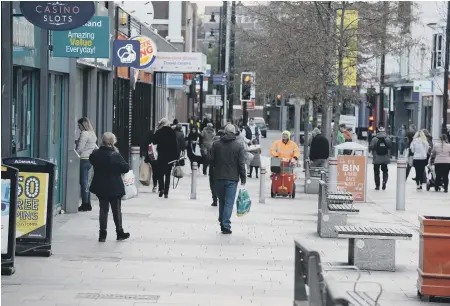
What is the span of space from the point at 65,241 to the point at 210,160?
9.53 feet

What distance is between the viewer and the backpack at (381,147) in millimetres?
27594

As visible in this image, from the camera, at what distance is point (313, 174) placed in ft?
86.8

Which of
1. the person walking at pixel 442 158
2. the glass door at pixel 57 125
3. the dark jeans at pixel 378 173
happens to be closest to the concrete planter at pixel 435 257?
the glass door at pixel 57 125

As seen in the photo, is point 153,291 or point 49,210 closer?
point 153,291

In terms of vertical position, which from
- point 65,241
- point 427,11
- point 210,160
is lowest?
point 65,241

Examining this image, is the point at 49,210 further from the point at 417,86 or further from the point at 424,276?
the point at 417,86

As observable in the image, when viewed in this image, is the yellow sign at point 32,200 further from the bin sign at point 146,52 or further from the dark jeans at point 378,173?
the dark jeans at point 378,173

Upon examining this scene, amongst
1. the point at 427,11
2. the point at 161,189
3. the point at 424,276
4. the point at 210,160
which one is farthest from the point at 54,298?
the point at 427,11

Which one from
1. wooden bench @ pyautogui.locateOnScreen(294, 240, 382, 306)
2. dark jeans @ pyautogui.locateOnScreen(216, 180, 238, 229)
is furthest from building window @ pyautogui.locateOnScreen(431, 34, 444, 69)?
wooden bench @ pyautogui.locateOnScreen(294, 240, 382, 306)

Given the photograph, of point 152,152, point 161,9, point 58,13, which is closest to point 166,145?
point 152,152

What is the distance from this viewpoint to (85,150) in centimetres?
1923

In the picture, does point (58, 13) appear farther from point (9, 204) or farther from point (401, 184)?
point (401, 184)

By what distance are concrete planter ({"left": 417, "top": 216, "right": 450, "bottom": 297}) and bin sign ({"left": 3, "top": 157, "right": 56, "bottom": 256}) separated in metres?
4.87

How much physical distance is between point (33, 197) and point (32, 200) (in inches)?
1.6
